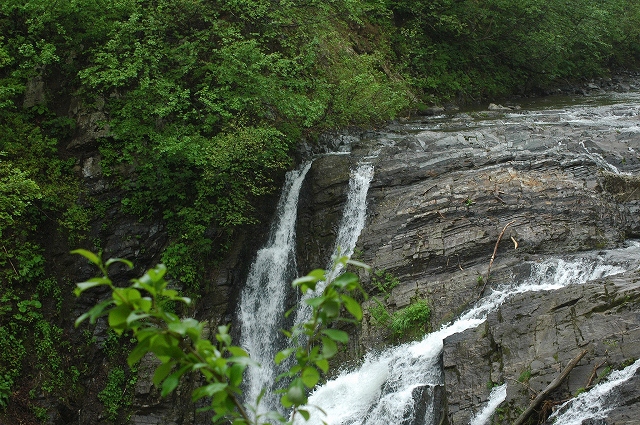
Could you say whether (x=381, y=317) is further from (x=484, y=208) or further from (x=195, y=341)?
(x=195, y=341)

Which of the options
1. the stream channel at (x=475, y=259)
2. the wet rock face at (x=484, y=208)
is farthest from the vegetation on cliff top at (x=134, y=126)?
the wet rock face at (x=484, y=208)

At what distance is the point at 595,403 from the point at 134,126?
9.20m

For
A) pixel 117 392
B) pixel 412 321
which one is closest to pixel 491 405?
pixel 412 321

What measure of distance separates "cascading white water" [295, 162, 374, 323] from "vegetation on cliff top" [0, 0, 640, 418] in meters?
1.46

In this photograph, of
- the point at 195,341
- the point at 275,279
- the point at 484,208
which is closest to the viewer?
the point at 195,341

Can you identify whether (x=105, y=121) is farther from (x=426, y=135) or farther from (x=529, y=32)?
(x=529, y=32)

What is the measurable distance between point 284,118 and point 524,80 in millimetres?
Result: 11758

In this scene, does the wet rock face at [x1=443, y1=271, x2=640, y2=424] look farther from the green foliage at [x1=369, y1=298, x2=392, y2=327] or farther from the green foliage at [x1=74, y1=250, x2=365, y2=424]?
the green foliage at [x1=74, y1=250, x2=365, y2=424]

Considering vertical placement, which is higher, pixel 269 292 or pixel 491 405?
pixel 491 405

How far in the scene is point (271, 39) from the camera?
535 inches

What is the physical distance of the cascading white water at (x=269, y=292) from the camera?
11.1 m

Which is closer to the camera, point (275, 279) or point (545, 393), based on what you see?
point (545, 393)

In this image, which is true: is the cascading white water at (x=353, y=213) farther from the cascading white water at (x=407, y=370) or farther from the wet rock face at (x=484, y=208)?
the cascading white water at (x=407, y=370)

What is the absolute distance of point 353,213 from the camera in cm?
1152
